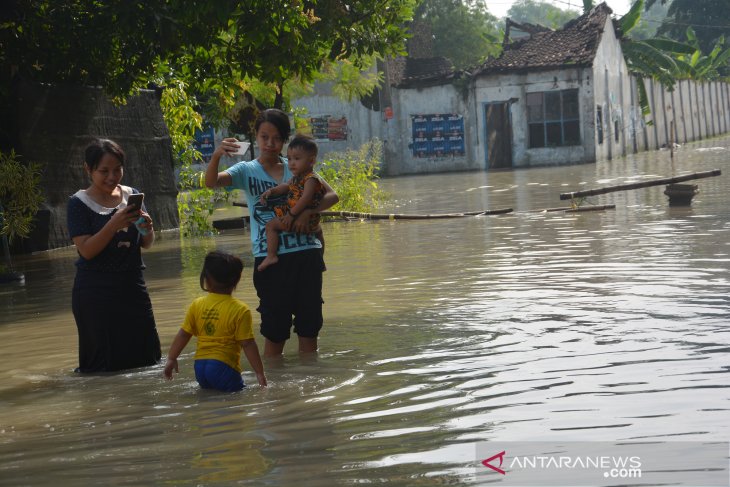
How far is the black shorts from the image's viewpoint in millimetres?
6172

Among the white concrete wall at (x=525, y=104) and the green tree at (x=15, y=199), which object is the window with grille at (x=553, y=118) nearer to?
the white concrete wall at (x=525, y=104)

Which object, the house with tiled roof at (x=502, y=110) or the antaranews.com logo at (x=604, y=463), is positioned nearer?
the antaranews.com logo at (x=604, y=463)

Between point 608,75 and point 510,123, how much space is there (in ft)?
15.1

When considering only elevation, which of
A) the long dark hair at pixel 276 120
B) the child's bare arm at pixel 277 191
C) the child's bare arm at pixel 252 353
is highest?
the long dark hair at pixel 276 120

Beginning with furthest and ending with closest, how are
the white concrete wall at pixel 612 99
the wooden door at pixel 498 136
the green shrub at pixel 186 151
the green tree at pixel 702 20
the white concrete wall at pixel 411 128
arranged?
the green tree at pixel 702 20 → the wooden door at pixel 498 136 → the white concrete wall at pixel 411 128 → the white concrete wall at pixel 612 99 → the green shrub at pixel 186 151

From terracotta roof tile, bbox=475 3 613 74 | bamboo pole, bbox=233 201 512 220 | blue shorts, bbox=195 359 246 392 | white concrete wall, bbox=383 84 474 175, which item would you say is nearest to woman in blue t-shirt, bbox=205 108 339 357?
blue shorts, bbox=195 359 246 392

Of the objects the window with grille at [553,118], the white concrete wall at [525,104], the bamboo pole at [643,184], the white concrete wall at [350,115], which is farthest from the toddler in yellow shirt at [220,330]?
the white concrete wall at [350,115]

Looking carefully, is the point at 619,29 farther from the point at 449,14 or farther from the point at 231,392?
the point at 231,392

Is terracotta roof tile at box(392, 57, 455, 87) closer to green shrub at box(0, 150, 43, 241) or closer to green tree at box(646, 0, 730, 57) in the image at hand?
green tree at box(646, 0, 730, 57)

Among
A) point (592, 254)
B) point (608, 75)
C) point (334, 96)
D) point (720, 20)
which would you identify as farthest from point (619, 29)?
point (592, 254)

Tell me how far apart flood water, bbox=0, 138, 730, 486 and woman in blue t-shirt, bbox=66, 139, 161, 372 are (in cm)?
17

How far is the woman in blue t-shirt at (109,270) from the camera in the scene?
19.6ft

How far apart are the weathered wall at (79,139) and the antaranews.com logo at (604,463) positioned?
472 inches

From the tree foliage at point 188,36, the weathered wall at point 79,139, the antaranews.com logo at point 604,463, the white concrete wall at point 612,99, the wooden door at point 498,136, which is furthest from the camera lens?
the wooden door at point 498,136
